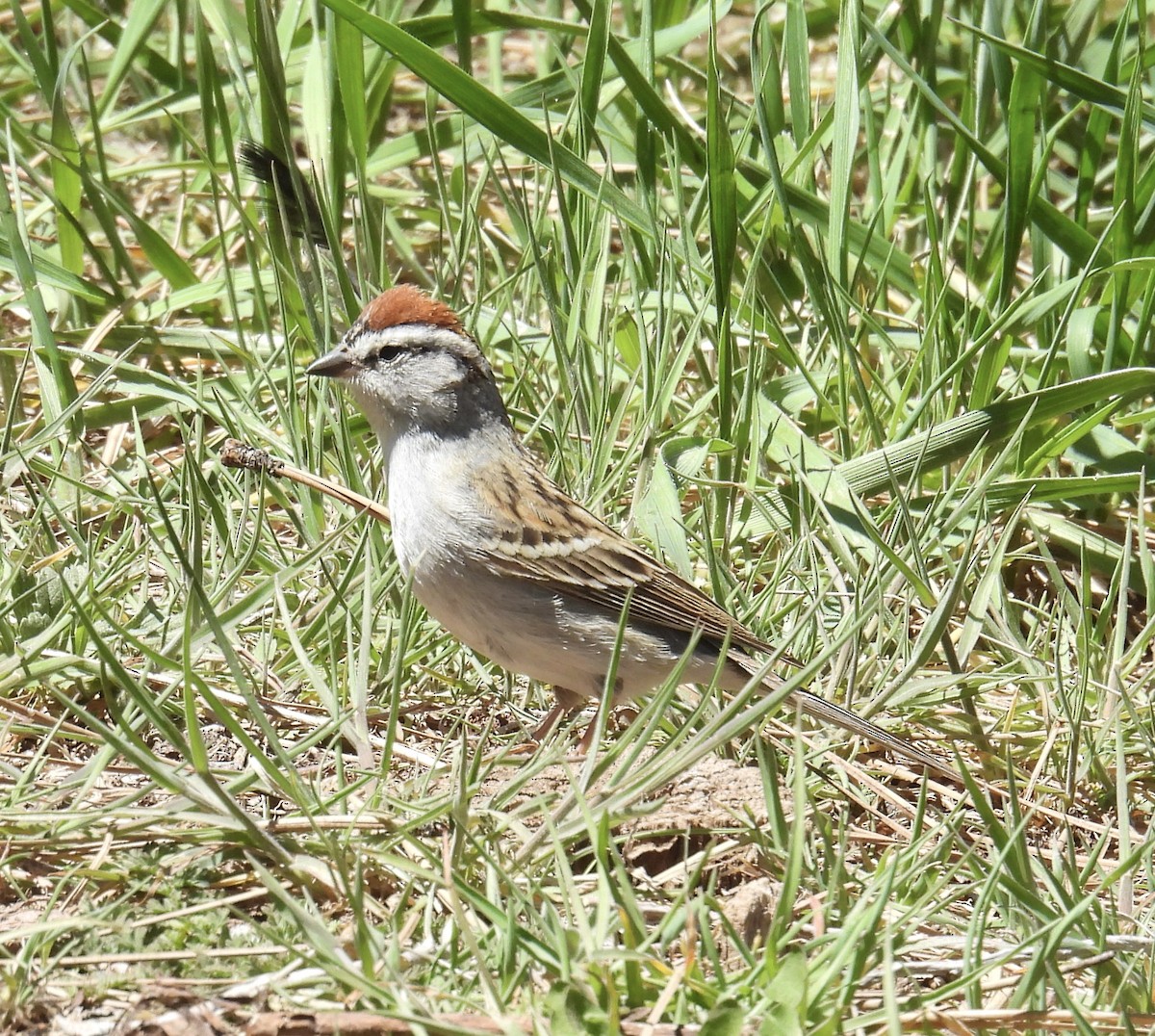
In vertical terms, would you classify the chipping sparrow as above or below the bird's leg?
above

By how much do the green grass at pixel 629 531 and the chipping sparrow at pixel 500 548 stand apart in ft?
0.47

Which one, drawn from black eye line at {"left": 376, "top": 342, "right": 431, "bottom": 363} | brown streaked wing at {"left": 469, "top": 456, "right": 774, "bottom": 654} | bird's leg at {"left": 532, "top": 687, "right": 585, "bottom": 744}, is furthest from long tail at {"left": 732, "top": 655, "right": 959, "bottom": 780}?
black eye line at {"left": 376, "top": 342, "right": 431, "bottom": 363}

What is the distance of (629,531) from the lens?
3.82m

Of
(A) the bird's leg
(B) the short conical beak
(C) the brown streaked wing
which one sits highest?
(B) the short conical beak

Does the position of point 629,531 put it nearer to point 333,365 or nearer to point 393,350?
point 393,350

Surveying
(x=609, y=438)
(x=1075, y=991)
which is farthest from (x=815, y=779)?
(x=609, y=438)

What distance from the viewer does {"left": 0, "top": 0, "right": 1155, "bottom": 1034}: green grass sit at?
231 centimetres

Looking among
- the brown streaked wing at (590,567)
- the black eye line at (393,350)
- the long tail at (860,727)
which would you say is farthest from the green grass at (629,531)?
the black eye line at (393,350)

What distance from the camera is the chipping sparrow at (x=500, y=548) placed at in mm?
3266

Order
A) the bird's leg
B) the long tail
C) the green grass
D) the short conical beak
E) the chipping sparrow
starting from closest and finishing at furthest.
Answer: the green grass
the long tail
the chipping sparrow
the bird's leg
the short conical beak

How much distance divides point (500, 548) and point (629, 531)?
1.86ft

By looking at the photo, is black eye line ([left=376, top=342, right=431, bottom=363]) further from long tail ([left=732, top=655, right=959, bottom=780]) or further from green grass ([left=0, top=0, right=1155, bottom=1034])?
long tail ([left=732, top=655, right=959, bottom=780])

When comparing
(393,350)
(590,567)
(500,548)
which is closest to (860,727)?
(590,567)

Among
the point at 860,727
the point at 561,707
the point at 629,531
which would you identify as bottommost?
the point at 561,707
